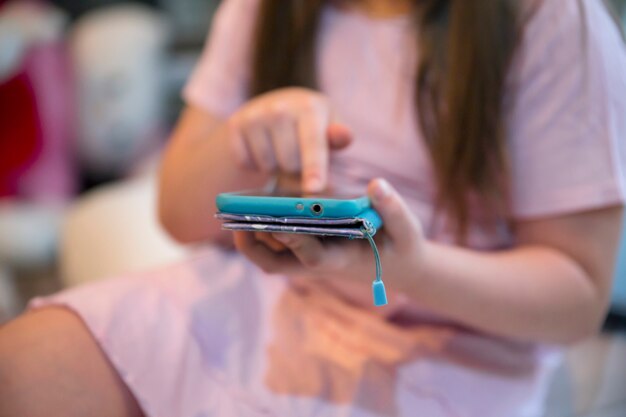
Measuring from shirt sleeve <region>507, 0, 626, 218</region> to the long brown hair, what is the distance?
0.05 ft

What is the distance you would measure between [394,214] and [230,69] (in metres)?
0.32

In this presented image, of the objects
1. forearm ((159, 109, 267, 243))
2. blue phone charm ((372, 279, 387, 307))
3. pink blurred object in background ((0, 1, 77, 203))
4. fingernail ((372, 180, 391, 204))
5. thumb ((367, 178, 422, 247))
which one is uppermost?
fingernail ((372, 180, 391, 204))

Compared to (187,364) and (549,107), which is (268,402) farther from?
(549,107)

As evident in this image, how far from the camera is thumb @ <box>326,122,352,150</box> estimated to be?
455 millimetres

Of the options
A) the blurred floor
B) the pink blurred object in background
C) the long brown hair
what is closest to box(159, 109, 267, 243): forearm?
the long brown hair

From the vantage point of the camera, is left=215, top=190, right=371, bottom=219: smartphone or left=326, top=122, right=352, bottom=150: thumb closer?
left=215, top=190, right=371, bottom=219: smartphone

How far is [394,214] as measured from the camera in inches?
14.8

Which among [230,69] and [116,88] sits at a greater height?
[230,69]

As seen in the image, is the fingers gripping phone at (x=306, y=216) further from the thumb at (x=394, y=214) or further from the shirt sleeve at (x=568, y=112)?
the shirt sleeve at (x=568, y=112)

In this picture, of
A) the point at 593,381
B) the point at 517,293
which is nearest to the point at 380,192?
the point at 517,293

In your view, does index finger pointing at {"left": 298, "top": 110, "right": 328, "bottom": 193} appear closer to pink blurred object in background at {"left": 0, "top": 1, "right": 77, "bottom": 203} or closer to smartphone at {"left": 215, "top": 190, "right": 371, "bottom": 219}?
smartphone at {"left": 215, "top": 190, "right": 371, "bottom": 219}

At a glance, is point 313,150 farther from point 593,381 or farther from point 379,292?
point 593,381

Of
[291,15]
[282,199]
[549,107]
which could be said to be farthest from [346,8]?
[282,199]

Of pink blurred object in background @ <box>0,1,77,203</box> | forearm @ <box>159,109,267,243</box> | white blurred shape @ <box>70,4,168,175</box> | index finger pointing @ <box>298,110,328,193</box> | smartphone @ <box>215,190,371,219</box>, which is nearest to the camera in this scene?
smartphone @ <box>215,190,371,219</box>
